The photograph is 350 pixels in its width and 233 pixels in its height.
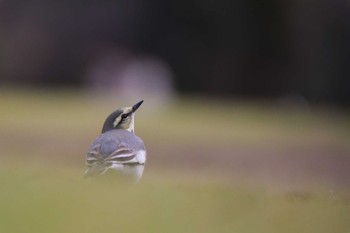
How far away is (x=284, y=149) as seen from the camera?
11797mm

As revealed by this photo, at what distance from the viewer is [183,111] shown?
16188 mm

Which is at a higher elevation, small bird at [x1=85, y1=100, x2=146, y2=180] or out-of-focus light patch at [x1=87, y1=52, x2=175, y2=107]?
out-of-focus light patch at [x1=87, y1=52, x2=175, y2=107]

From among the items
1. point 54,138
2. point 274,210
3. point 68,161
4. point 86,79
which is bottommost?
point 274,210

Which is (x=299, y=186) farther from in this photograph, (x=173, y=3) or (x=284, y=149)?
(x=173, y=3)

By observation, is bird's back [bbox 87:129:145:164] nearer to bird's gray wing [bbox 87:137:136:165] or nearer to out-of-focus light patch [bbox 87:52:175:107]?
bird's gray wing [bbox 87:137:136:165]

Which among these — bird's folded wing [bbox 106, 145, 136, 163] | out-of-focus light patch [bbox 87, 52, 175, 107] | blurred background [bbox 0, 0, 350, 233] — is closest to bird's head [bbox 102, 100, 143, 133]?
blurred background [bbox 0, 0, 350, 233]

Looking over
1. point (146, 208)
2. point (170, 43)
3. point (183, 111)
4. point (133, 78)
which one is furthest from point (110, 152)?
point (170, 43)

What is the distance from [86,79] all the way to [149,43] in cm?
157

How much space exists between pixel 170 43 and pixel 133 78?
3.96m

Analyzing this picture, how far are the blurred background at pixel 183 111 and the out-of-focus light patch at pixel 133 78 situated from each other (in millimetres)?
43

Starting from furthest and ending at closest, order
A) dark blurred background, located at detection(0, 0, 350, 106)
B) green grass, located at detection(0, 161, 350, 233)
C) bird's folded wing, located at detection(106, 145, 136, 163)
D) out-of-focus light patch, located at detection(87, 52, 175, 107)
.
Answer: dark blurred background, located at detection(0, 0, 350, 106) → out-of-focus light patch, located at detection(87, 52, 175, 107) → bird's folded wing, located at detection(106, 145, 136, 163) → green grass, located at detection(0, 161, 350, 233)

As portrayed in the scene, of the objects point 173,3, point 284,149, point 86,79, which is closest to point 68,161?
point 284,149

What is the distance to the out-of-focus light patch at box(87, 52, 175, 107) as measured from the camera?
18263 mm

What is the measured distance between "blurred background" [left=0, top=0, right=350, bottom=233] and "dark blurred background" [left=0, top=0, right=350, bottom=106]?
3 cm
